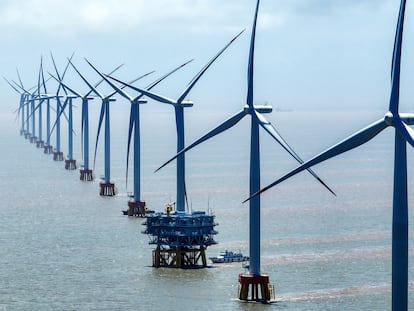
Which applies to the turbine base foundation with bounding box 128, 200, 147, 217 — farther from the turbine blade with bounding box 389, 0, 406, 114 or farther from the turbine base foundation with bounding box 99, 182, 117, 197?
the turbine blade with bounding box 389, 0, 406, 114

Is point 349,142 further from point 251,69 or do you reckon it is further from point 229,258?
point 229,258

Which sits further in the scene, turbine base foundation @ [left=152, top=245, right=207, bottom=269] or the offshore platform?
turbine base foundation @ [left=152, top=245, right=207, bottom=269]

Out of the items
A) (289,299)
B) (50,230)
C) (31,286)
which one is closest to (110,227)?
(50,230)

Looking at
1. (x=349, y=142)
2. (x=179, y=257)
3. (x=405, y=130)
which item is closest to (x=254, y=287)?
(x=179, y=257)

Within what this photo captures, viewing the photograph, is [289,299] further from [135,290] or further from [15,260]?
[15,260]

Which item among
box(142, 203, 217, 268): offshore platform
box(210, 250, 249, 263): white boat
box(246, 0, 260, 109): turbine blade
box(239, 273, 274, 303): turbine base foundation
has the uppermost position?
box(246, 0, 260, 109): turbine blade

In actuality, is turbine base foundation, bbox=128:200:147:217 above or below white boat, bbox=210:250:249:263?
above

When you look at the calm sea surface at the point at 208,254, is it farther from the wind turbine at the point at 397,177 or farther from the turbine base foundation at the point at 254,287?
the wind turbine at the point at 397,177

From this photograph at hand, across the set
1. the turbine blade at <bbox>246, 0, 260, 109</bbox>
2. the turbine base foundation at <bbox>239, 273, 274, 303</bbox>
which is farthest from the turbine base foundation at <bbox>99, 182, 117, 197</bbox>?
the turbine base foundation at <bbox>239, 273, 274, 303</bbox>
